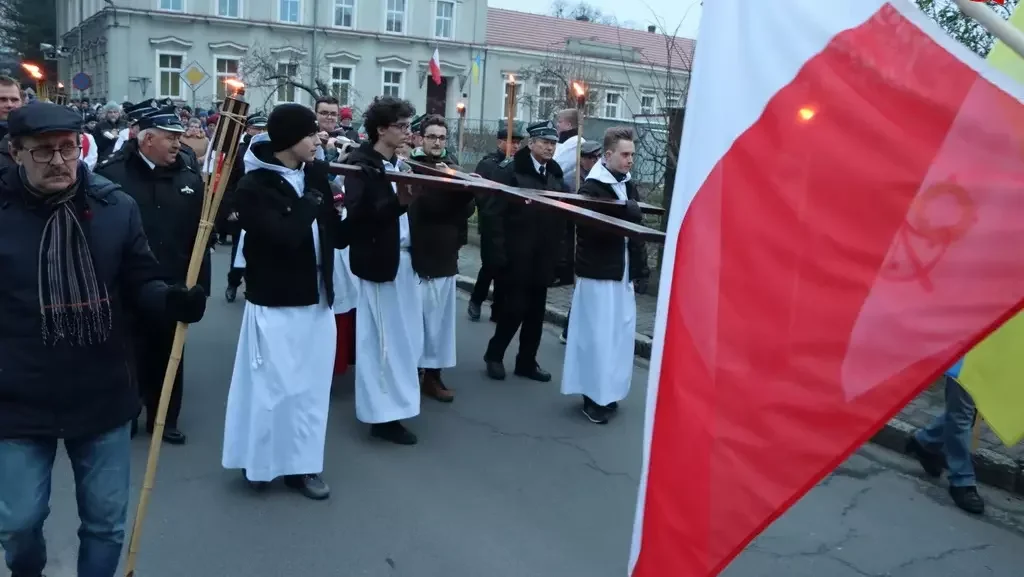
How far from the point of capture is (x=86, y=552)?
3.13m

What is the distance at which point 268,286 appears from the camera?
4441mm

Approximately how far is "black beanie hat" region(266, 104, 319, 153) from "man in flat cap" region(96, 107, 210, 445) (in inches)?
40.6

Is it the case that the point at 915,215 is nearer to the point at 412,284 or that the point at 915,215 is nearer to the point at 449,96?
the point at 412,284

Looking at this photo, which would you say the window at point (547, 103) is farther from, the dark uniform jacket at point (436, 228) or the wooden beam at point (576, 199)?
the wooden beam at point (576, 199)

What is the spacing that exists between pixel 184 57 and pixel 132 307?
38405 mm

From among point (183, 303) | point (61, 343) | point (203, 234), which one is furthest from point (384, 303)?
point (61, 343)

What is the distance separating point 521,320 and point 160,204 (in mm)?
2881

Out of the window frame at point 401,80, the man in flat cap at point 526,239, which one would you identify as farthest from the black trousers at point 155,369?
the window frame at point 401,80

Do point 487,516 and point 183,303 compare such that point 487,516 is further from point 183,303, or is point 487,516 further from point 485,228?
point 485,228

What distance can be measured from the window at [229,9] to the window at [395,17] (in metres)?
6.54

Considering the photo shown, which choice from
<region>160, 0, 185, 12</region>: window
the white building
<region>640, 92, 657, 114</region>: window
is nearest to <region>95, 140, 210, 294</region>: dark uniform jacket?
<region>640, 92, 657, 114</region>: window

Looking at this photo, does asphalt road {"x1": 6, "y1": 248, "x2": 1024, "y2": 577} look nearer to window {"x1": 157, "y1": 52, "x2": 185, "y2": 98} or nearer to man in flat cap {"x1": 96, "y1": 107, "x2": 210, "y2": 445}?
man in flat cap {"x1": 96, "y1": 107, "x2": 210, "y2": 445}

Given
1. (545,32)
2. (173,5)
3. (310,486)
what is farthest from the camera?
(545,32)

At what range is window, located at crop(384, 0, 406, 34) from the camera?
41.3m
